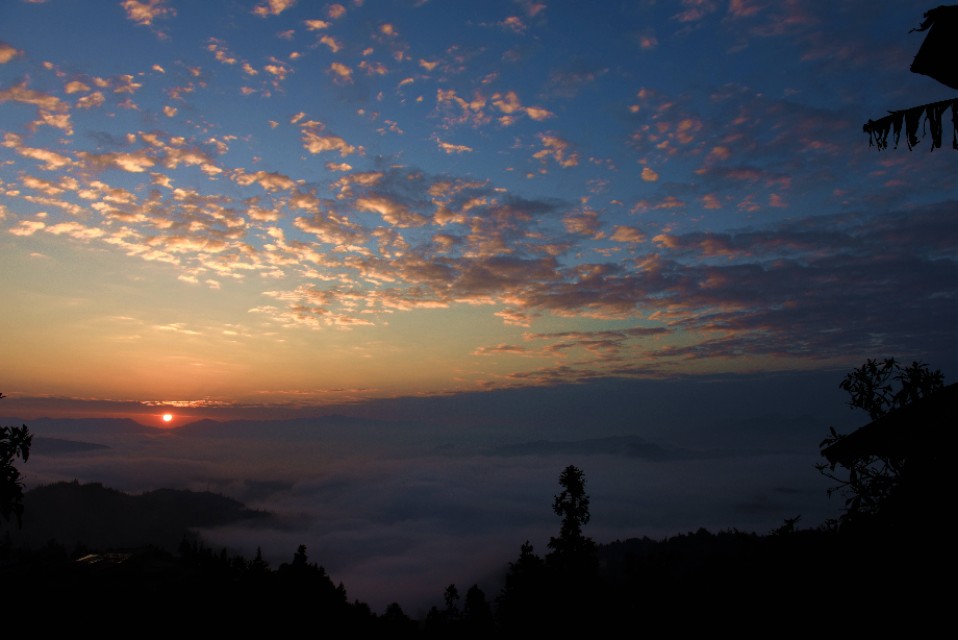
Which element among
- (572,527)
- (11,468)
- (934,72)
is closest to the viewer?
(934,72)

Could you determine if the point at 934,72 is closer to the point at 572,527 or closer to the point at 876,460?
the point at 876,460

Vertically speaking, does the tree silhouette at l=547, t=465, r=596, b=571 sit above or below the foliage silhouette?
below

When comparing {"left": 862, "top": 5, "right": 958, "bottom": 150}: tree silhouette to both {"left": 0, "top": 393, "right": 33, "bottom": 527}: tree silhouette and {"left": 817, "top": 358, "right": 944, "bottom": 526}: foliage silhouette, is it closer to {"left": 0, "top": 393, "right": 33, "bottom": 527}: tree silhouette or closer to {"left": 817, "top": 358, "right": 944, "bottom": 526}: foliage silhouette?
{"left": 817, "top": 358, "right": 944, "bottom": 526}: foliage silhouette

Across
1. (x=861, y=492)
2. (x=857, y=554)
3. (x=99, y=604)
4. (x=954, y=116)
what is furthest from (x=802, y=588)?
(x=99, y=604)

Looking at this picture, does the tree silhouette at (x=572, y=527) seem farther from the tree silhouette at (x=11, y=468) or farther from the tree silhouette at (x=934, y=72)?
the tree silhouette at (x=934, y=72)

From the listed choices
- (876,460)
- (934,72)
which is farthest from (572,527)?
(934,72)

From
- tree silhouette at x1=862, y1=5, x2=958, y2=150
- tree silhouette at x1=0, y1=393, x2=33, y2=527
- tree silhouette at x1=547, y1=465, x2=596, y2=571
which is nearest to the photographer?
tree silhouette at x1=862, y1=5, x2=958, y2=150

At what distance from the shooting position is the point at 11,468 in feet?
37.1

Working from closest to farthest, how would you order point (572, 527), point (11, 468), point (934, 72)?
point (934, 72), point (11, 468), point (572, 527)

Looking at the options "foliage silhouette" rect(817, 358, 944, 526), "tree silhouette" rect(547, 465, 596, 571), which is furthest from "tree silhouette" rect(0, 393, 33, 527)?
"tree silhouette" rect(547, 465, 596, 571)

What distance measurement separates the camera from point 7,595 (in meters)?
22.3

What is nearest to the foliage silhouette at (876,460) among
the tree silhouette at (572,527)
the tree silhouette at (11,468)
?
the tree silhouette at (11,468)

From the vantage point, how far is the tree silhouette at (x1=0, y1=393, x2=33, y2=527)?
Result: 1116 cm

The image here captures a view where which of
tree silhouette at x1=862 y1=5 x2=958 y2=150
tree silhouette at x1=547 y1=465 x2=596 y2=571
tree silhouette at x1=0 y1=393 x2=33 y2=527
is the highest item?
tree silhouette at x1=862 y1=5 x2=958 y2=150
